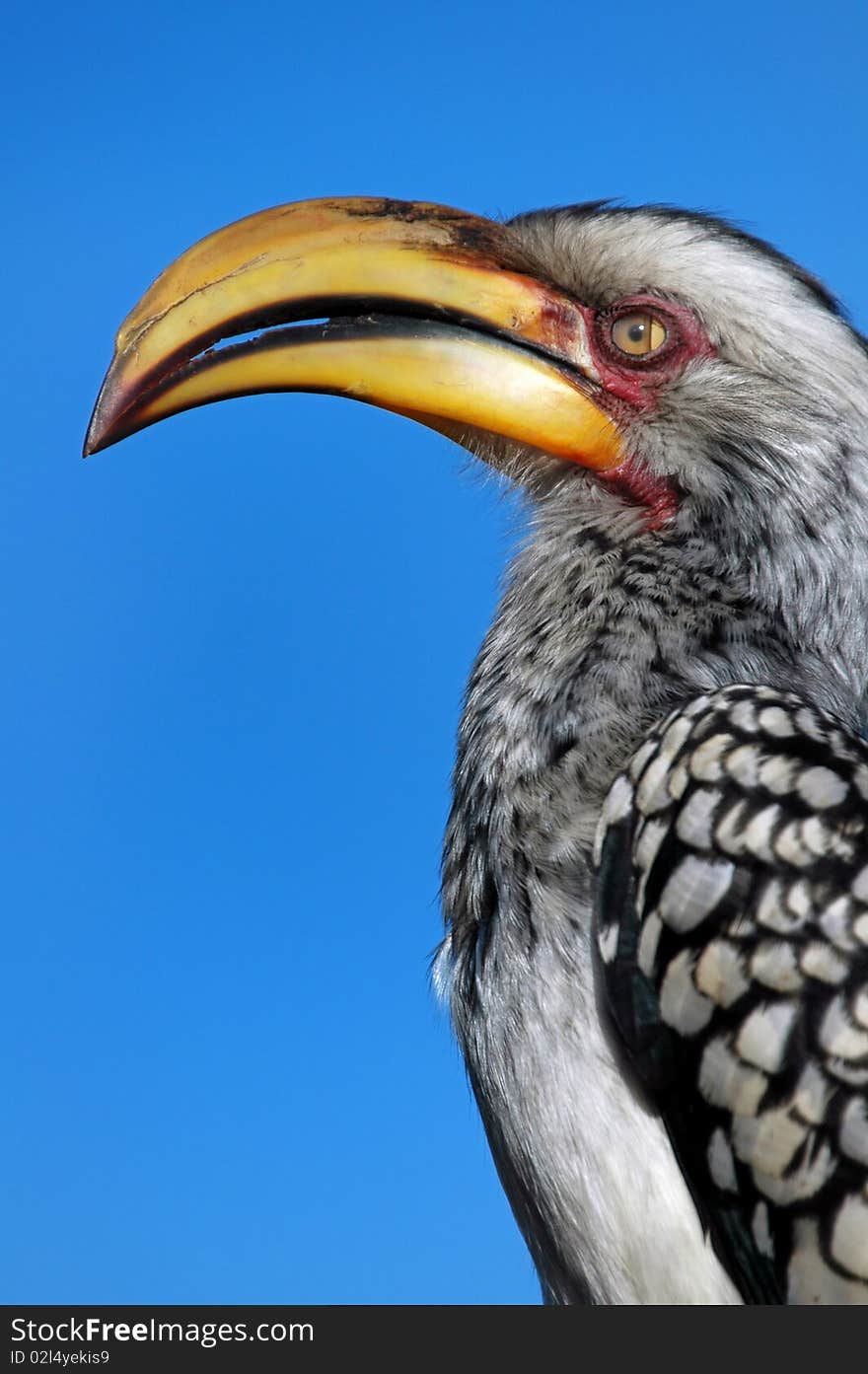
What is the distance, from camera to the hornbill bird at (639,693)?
2.96 meters

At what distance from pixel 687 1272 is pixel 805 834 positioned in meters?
0.87

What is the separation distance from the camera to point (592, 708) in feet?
11.2

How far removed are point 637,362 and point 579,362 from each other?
14 cm

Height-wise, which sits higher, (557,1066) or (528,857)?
(528,857)

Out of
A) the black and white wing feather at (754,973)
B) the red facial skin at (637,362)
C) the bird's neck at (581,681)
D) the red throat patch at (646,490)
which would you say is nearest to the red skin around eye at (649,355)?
the red facial skin at (637,362)

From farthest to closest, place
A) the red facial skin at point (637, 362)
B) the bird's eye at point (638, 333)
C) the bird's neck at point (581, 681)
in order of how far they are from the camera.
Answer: the bird's eye at point (638, 333) < the red facial skin at point (637, 362) < the bird's neck at point (581, 681)

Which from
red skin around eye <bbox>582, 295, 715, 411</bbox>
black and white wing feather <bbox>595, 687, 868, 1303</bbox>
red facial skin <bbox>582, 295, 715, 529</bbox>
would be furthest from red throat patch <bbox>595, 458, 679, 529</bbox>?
black and white wing feather <bbox>595, 687, 868, 1303</bbox>

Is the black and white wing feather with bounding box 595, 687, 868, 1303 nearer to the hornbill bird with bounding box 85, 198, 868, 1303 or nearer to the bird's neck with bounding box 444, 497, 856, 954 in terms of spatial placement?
the hornbill bird with bounding box 85, 198, 868, 1303

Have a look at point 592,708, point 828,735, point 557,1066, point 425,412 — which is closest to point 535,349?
point 425,412

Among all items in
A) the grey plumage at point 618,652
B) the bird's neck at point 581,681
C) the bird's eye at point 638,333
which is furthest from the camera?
the bird's eye at point 638,333

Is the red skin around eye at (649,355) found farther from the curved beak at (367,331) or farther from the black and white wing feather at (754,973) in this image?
the black and white wing feather at (754,973)

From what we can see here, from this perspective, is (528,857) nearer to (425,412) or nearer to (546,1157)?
(546,1157)

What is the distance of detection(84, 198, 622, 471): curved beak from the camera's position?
146 inches
